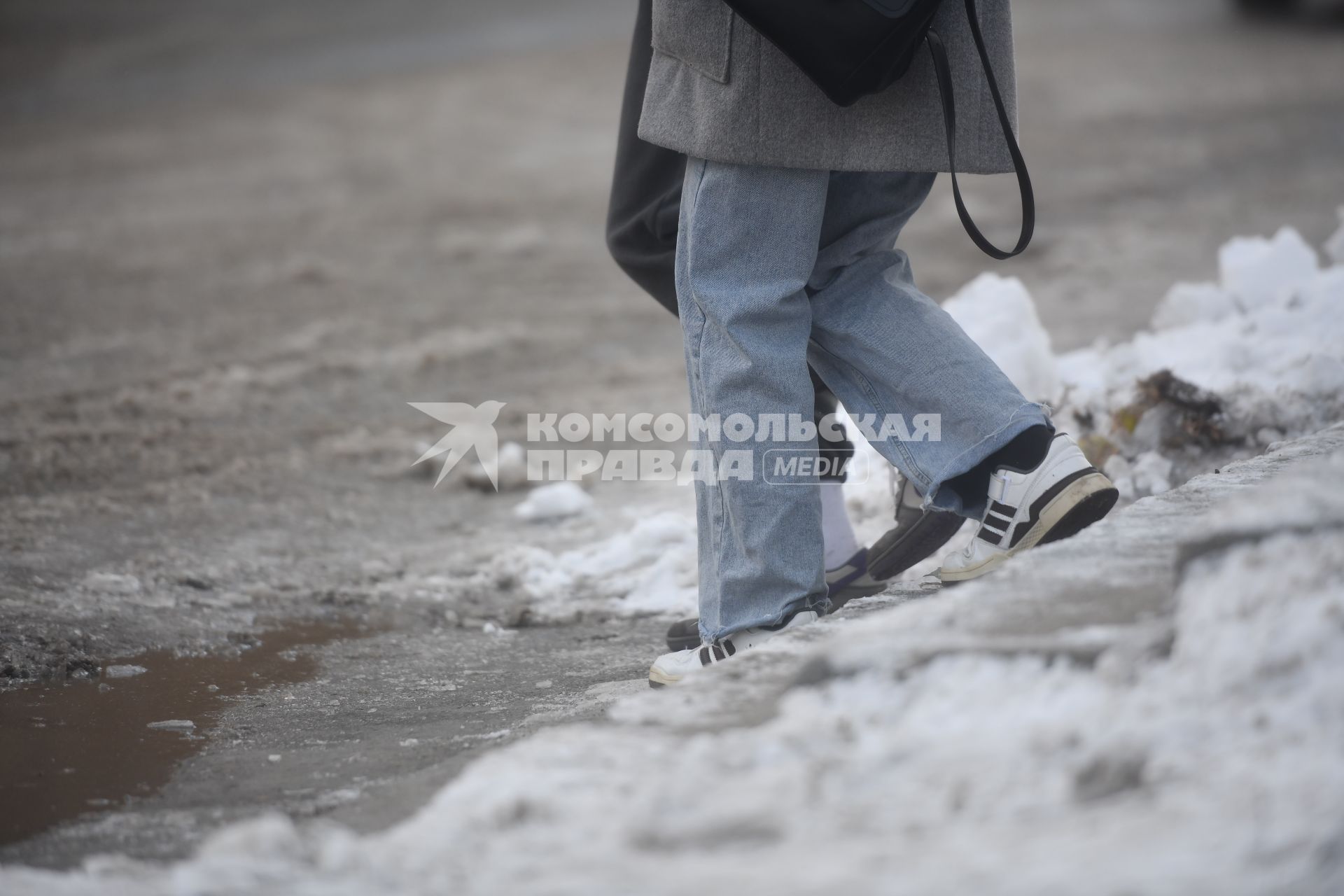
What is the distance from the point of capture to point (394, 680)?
82.8 inches

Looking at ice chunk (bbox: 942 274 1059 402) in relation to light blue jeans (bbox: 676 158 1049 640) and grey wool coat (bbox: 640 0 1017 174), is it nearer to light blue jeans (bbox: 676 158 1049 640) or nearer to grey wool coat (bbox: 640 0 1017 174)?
light blue jeans (bbox: 676 158 1049 640)

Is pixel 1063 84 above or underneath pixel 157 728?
above

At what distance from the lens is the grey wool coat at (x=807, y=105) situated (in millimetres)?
1618

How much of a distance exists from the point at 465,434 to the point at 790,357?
6.68 feet

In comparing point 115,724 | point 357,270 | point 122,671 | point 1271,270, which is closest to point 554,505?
point 122,671

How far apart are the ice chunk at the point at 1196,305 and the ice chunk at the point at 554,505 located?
161cm

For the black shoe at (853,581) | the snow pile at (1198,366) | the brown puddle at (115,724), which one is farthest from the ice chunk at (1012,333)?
the brown puddle at (115,724)

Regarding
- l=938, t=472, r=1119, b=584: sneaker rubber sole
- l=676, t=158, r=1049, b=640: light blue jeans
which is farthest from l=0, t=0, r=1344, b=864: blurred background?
l=938, t=472, r=1119, b=584: sneaker rubber sole

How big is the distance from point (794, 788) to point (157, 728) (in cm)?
119

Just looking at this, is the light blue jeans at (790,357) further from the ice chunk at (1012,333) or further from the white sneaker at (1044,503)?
the ice chunk at (1012,333)

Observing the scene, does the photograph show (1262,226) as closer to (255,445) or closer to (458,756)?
(255,445)

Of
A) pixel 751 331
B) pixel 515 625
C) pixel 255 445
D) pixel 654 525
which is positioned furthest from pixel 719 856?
pixel 255 445

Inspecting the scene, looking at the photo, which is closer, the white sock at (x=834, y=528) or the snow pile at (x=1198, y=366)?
the white sock at (x=834, y=528)

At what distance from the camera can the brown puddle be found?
162 cm
